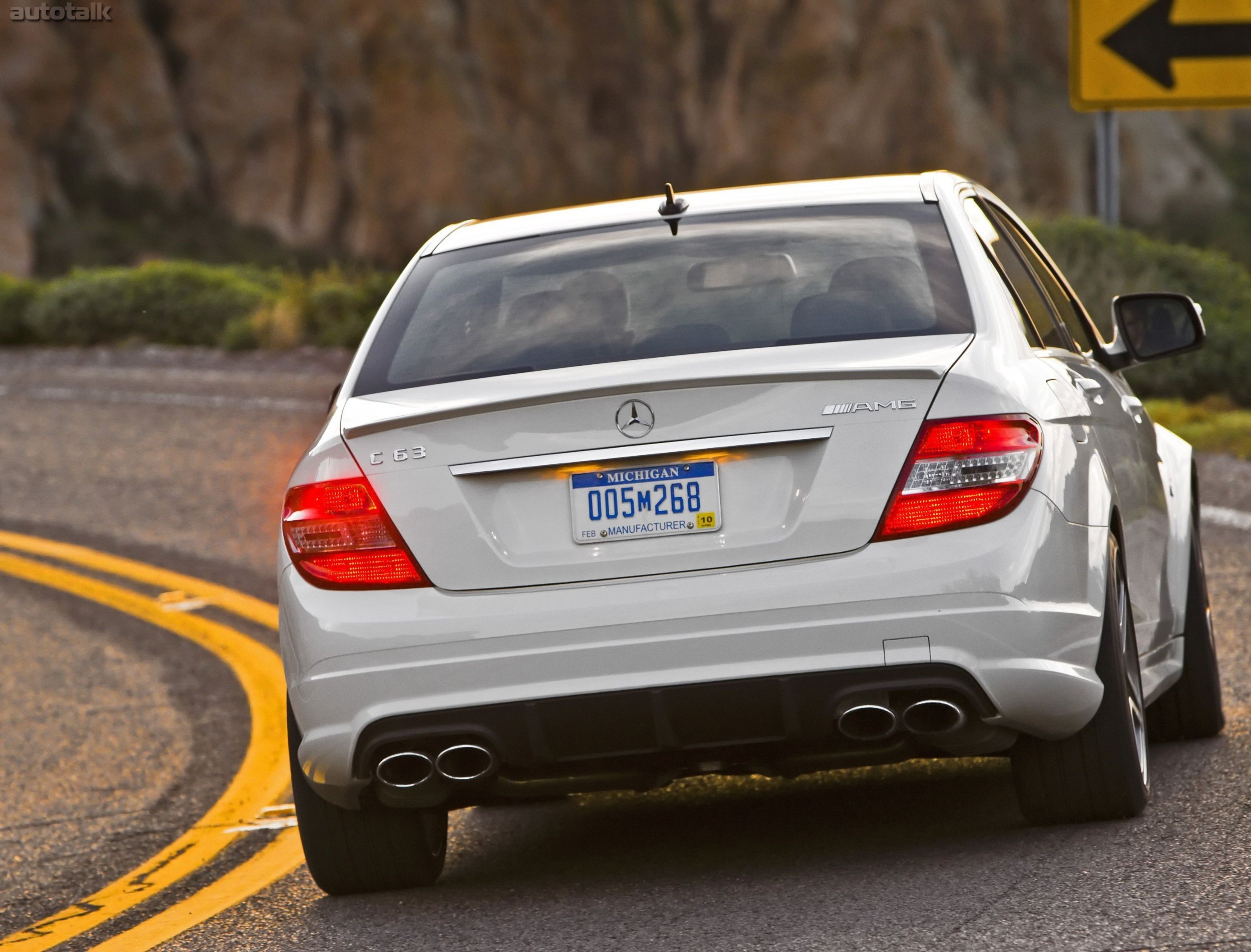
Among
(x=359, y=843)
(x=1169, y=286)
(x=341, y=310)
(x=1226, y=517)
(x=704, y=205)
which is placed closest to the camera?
(x=359, y=843)

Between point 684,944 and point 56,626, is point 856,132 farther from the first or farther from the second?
point 684,944

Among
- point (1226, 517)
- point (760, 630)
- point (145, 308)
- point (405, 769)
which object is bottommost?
point (145, 308)

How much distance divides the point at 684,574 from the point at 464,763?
67 centimetres

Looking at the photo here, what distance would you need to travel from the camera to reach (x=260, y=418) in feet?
52.1

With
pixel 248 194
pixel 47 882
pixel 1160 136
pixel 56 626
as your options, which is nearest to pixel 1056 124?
pixel 1160 136

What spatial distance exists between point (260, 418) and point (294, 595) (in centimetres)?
1138

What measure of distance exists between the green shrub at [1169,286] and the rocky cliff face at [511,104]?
37.0m

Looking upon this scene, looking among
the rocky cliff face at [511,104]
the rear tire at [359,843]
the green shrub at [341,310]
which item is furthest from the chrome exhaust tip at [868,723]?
the rocky cliff face at [511,104]

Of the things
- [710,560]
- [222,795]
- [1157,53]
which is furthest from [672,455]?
[1157,53]

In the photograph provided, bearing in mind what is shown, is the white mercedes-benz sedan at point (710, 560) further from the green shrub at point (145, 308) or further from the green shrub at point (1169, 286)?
the green shrub at point (145, 308)

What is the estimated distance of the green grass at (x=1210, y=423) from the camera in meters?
12.8

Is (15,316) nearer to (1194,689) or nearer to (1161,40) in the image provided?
(1161,40)

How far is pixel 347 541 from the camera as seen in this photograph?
4641mm

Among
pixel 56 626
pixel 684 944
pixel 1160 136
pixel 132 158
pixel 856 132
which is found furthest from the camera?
pixel 1160 136
